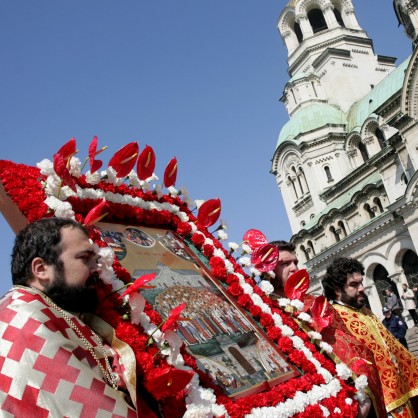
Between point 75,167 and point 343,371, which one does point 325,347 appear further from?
point 75,167

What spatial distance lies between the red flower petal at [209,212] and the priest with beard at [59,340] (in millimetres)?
1631

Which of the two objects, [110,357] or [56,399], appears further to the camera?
[110,357]

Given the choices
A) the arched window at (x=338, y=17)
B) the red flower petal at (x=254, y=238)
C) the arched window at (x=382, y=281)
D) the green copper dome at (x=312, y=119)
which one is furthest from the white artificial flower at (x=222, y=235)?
the arched window at (x=338, y=17)

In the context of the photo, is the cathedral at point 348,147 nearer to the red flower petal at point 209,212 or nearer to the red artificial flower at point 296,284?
the red artificial flower at point 296,284

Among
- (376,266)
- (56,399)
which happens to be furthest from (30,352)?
(376,266)

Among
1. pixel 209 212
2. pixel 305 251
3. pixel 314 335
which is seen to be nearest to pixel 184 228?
pixel 209 212

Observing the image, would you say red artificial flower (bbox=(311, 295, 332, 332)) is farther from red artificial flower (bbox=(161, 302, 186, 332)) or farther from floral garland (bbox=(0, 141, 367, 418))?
red artificial flower (bbox=(161, 302, 186, 332))

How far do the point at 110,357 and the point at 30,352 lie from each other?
1.61ft

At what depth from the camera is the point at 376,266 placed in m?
24.9

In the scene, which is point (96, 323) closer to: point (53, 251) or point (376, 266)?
point (53, 251)

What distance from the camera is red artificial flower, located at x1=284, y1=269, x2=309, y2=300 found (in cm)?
386

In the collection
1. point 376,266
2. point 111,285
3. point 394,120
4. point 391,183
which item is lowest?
point 111,285

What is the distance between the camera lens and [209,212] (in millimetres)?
3938

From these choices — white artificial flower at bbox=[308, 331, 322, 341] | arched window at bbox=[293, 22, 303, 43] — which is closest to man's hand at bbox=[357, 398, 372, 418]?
white artificial flower at bbox=[308, 331, 322, 341]
